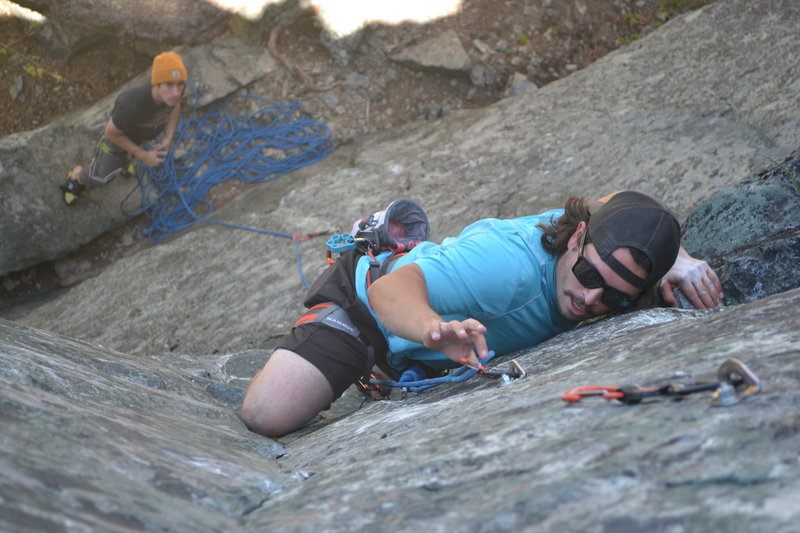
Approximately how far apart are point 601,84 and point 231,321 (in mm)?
2875

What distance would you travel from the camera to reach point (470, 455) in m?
1.59

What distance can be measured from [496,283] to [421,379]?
22.0 inches

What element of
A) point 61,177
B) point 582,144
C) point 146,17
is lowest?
point 582,144

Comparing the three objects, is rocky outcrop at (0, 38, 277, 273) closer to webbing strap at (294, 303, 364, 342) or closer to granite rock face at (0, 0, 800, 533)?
granite rock face at (0, 0, 800, 533)

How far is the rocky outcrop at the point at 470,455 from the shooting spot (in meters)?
1.20

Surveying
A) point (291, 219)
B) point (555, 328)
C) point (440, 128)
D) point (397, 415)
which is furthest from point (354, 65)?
point (397, 415)

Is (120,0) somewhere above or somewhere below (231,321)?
above

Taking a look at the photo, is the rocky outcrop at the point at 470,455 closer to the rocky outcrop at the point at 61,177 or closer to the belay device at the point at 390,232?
the belay device at the point at 390,232

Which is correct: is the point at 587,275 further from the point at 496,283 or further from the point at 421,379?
the point at 421,379

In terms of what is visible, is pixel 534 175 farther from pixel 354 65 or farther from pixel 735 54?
pixel 354 65

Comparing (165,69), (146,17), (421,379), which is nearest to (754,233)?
(421,379)

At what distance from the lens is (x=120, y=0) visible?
6.38 m

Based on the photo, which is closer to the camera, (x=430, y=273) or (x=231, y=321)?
(x=430, y=273)

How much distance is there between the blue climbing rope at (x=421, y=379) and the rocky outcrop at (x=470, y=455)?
0.22 ft
